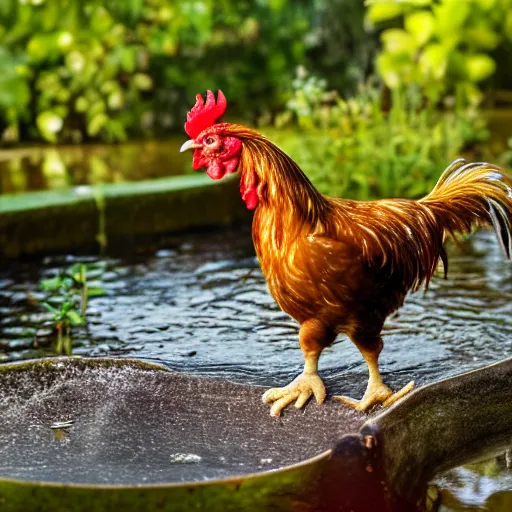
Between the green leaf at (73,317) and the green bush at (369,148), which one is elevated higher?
the green bush at (369,148)

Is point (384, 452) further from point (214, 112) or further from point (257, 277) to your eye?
point (257, 277)

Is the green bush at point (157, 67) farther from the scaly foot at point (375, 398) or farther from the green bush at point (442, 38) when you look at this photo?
the scaly foot at point (375, 398)

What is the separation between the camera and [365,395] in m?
3.08

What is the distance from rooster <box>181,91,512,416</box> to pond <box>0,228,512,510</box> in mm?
243

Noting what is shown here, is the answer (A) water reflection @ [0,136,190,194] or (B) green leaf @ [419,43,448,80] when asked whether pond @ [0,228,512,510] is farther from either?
(A) water reflection @ [0,136,190,194]

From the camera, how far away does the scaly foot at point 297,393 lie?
10.1ft

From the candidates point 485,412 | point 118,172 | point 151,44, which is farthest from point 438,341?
point 151,44

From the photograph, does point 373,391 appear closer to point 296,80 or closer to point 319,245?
point 319,245

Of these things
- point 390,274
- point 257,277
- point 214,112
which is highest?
point 214,112

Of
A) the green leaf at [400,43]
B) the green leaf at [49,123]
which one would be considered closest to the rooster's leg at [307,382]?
the green leaf at [400,43]

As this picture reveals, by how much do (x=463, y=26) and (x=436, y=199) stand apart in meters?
3.25

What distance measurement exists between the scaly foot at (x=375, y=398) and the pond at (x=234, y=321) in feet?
0.43

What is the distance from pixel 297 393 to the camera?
3.12 m

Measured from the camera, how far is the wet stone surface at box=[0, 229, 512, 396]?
3.65m
